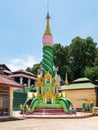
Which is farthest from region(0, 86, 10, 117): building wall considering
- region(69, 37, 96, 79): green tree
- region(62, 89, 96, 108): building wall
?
region(69, 37, 96, 79): green tree

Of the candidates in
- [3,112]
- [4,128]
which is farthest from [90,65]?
[4,128]

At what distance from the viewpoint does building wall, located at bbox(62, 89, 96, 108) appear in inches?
1371

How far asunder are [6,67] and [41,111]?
35395mm

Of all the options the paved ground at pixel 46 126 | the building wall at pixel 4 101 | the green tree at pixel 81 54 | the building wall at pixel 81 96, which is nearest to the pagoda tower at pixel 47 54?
the building wall at pixel 81 96

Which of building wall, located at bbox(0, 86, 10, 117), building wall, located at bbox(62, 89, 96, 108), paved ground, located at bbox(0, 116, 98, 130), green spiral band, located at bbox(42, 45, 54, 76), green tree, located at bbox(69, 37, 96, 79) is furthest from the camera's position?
green tree, located at bbox(69, 37, 96, 79)

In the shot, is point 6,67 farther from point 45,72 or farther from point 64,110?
point 64,110

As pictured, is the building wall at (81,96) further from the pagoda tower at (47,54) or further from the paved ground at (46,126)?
the paved ground at (46,126)

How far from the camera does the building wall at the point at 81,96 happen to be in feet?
114

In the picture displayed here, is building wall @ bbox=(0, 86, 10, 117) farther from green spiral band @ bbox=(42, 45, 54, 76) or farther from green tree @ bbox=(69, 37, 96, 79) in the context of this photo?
green tree @ bbox=(69, 37, 96, 79)

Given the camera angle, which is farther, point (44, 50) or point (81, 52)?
point (81, 52)

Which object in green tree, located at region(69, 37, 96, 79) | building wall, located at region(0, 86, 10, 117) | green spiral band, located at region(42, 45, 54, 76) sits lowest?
building wall, located at region(0, 86, 10, 117)

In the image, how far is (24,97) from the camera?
3803cm

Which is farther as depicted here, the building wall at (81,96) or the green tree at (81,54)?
the green tree at (81,54)

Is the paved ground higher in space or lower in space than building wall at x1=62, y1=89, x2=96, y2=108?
lower
